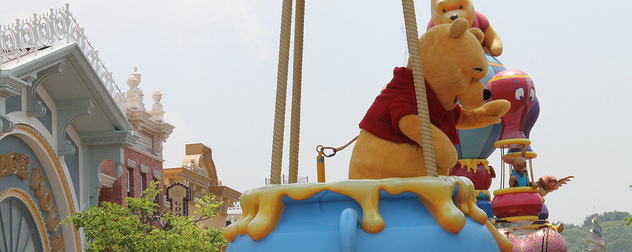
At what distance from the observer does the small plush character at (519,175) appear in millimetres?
12609

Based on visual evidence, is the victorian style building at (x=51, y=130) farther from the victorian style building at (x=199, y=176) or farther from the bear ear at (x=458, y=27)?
the victorian style building at (x=199, y=176)

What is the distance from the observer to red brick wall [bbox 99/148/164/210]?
20.3m

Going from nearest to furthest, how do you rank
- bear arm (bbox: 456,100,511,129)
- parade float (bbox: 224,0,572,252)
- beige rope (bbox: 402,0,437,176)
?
parade float (bbox: 224,0,572,252), beige rope (bbox: 402,0,437,176), bear arm (bbox: 456,100,511,129)

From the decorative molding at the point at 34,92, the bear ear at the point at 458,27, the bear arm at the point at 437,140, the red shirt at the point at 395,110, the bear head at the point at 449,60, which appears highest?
the decorative molding at the point at 34,92

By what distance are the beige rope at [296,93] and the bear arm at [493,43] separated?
32.4 ft

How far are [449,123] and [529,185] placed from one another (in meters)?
8.62

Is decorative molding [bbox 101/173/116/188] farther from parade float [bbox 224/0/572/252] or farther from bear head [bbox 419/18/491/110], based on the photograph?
bear head [bbox 419/18/491/110]

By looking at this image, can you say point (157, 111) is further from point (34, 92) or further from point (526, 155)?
point (526, 155)

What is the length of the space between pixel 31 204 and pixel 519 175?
25.7ft

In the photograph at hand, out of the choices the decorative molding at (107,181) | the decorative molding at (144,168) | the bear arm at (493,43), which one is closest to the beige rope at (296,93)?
the bear arm at (493,43)

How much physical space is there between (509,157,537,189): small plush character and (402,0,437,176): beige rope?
9495 millimetres

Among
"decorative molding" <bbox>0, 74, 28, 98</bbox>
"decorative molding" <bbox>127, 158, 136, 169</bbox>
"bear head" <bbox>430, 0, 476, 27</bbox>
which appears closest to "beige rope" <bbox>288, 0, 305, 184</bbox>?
"decorative molding" <bbox>0, 74, 28, 98</bbox>

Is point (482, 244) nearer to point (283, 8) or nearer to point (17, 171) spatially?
point (283, 8)

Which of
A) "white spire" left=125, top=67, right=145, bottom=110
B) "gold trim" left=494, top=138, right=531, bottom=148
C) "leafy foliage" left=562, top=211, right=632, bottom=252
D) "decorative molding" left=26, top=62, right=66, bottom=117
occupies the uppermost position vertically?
"white spire" left=125, top=67, right=145, bottom=110
